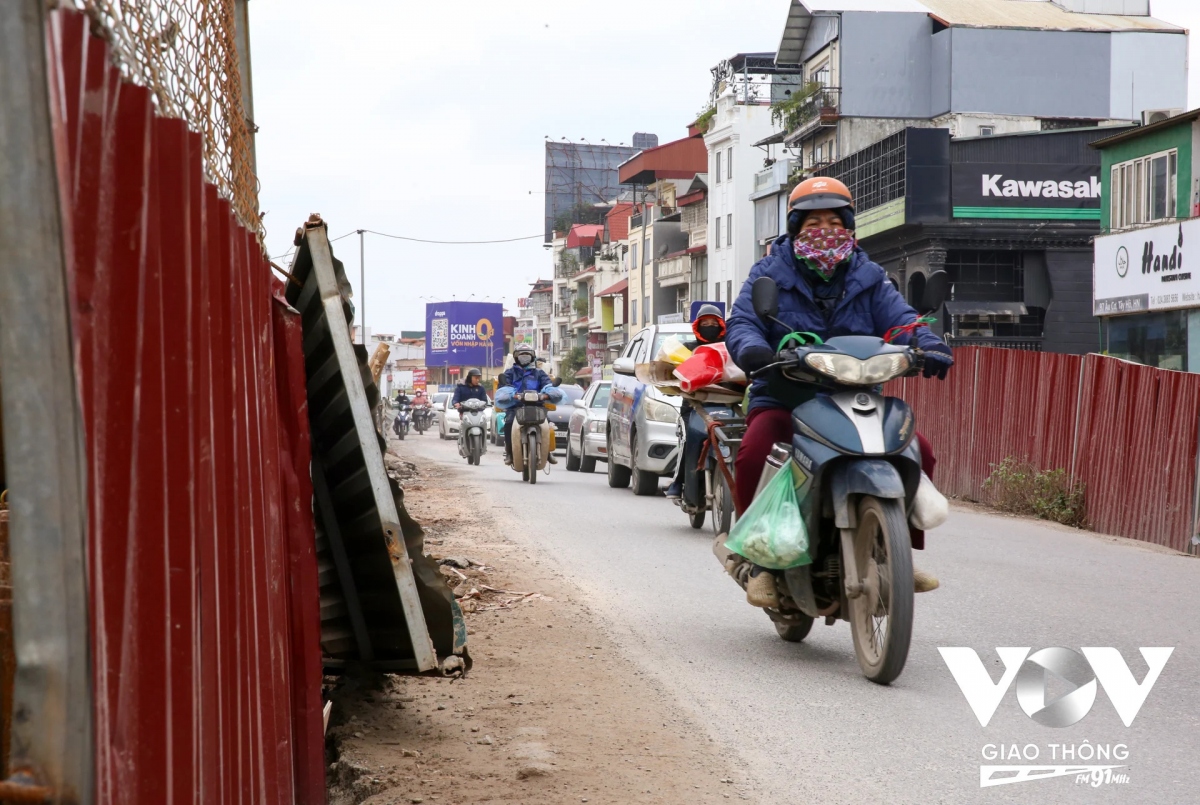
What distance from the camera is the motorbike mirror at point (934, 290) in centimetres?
591

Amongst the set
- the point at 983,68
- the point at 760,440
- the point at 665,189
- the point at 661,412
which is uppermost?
the point at 983,68

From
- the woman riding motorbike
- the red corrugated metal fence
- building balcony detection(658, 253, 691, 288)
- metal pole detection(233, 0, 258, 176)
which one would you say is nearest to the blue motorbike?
the woman riding motorbike

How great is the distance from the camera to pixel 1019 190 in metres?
39.9

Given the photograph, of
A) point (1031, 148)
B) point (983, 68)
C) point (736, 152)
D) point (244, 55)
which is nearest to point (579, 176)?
point (736, 152)

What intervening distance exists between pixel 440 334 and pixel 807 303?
3448 inches

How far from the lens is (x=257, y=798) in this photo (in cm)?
310

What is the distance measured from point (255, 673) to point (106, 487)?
1293mm

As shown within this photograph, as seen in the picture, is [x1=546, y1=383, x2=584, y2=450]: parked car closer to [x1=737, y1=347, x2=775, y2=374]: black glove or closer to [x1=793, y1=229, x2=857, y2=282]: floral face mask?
[x1=793, y1=229, x2=857, y2=282]: floral face mask

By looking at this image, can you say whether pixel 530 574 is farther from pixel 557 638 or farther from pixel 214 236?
pixel 214 236

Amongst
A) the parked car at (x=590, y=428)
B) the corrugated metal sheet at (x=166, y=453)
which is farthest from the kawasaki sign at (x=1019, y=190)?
the corrugated metal sheet at (x=166, y=453)

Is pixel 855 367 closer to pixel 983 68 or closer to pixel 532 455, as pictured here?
pixel 532 455

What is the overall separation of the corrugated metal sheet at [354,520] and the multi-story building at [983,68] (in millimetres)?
44260

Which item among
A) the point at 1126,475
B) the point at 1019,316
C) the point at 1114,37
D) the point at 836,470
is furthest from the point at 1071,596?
the point at 1114,37

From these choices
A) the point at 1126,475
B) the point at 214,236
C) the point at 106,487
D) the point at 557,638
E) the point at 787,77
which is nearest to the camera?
the point at 106,487
